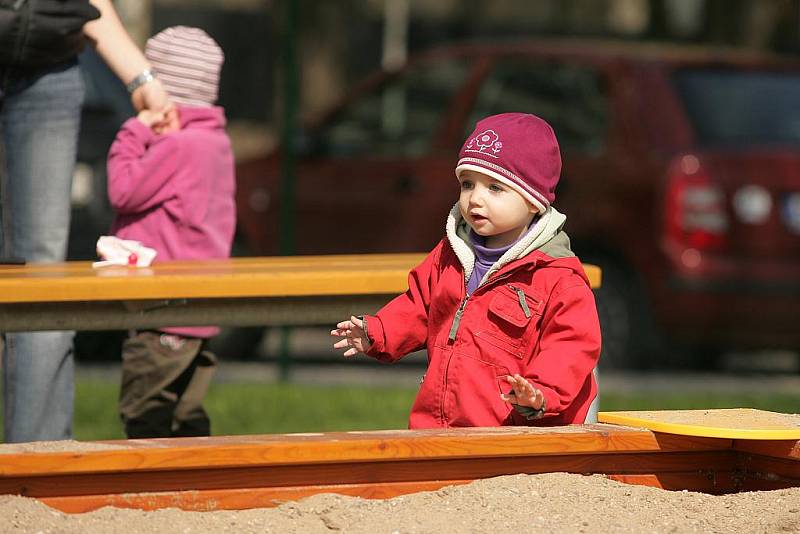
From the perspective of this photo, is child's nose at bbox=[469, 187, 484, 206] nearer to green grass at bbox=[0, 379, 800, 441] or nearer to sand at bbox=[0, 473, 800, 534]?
sand at bbox=[0, 473, 800, 534]

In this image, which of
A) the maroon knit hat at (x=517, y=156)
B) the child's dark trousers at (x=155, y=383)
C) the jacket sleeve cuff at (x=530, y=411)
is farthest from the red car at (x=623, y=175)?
the jacket sleeve cuff at (x=530, y=411)

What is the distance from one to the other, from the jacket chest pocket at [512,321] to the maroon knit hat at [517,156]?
0.86ft

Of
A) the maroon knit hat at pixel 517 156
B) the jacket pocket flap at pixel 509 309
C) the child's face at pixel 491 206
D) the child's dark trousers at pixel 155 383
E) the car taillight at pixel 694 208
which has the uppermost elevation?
the maroon knit hat at pixel 517 156

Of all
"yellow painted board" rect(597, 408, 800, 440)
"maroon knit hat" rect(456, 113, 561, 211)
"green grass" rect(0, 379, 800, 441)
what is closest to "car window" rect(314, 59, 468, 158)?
"green grass" rect(0, 379, 800, 441)

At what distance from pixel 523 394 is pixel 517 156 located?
2.09 feet

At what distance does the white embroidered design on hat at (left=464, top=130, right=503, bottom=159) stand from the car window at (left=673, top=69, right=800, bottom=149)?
207 inches

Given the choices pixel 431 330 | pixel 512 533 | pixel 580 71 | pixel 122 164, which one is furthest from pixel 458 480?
pixel 580 71

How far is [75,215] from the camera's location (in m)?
9.09

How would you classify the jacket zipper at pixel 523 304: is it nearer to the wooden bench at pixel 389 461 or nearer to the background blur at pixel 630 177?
the wooden bench at pixel 389 461

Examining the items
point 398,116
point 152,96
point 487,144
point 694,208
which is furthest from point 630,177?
point 487,144

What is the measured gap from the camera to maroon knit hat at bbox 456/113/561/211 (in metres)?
4.30

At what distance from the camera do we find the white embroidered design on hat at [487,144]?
431 cm

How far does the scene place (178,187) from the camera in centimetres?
568

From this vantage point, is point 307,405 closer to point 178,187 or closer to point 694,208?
point 694,208
